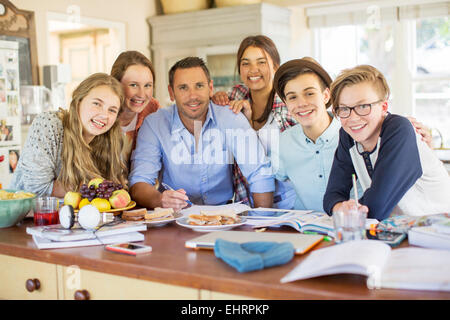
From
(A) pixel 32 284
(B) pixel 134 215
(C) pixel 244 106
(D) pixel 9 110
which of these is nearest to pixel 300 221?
(B) pixel 134 215

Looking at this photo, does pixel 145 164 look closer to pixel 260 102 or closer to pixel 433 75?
pixel 260 102

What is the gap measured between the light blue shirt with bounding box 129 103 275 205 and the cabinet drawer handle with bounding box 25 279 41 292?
3.14 feet

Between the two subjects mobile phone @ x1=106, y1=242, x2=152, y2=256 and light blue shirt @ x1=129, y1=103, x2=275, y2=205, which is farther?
light blue shirt @ x1=129, y1=103, x2=275, y2=205

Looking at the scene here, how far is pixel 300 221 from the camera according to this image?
58.5 inches

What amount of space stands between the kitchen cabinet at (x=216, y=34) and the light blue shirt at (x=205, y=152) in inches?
79.4

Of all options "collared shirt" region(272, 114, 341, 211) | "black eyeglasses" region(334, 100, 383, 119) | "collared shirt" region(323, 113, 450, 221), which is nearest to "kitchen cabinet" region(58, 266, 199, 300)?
"collared shirt" region(323, 113, 450, 221)

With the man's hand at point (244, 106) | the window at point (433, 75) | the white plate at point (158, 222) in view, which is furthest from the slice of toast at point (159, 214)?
the window at point (433, 75)

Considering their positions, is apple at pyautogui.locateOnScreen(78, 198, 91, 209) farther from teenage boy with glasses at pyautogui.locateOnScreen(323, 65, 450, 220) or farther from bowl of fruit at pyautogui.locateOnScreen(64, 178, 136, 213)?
teenage boy with glasses at pyautogui.locateOnScreen(323, 65, 450, 220)

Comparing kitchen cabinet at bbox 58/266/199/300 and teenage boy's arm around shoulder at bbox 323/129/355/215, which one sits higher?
→ teenage boy's arm around shoulder at bbox 323/129/355/215

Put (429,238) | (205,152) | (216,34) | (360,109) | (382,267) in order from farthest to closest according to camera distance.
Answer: (216,34) < (205,152) < (360,109) < (429,238) < (382,267)

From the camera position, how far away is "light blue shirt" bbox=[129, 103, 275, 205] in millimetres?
2277

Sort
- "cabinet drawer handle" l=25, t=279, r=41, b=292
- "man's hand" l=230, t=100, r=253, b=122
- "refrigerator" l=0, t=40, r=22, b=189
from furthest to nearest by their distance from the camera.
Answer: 1. "refrigerator" l=0, t=40, r=22, b=189
2. "man's hand" l=230, t=100, r=253, b=122
3. "cabinet drawer handle" l=25, t=279, r=41, b=292

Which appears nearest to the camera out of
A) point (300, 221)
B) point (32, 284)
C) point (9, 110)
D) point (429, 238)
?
point (429, 238)

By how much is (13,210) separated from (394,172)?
4.08 feet
